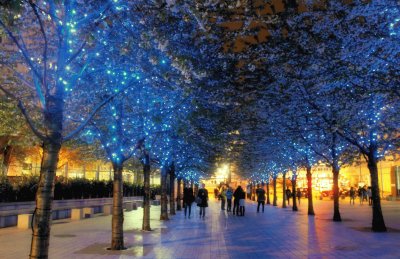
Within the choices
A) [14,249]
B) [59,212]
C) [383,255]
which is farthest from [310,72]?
[59,212]

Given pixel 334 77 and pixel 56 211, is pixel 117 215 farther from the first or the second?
pixel 56 211

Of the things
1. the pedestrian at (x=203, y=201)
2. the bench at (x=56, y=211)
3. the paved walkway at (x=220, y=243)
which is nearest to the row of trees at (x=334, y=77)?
the paved walkway at (x=220, y=243)

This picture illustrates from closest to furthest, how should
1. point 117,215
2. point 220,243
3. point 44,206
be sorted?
point 44,206
point 117,215
point 220,243

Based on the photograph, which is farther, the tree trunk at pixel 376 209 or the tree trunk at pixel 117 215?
the tree trunk at pixel 376 209

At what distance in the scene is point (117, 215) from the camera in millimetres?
13359

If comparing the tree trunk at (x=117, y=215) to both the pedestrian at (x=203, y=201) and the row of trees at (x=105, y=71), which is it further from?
the pedestrian at (x=203, y=201)

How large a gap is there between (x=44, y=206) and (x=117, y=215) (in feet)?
20.1

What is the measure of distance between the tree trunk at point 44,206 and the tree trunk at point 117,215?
5.79 metres

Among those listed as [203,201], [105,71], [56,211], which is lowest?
[56,211]

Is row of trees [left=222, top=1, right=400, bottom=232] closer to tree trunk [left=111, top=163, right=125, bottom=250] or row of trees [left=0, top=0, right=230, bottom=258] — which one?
row of trees [left=0, top=0, right=230, bottom=258]

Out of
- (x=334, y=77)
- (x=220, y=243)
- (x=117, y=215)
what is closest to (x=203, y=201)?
(x=220, y=243)

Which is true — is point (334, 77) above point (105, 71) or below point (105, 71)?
above

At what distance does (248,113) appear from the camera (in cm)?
2662

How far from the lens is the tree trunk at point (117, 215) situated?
13.1 meters
